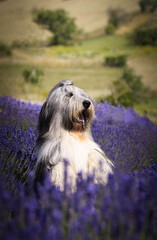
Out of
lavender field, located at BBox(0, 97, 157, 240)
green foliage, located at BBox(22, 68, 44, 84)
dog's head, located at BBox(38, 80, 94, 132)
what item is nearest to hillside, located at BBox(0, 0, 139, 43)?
green foliage, located at BBox(22, 68, 44, 84)

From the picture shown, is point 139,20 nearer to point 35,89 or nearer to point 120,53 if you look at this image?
point 120,53

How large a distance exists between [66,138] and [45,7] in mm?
5566

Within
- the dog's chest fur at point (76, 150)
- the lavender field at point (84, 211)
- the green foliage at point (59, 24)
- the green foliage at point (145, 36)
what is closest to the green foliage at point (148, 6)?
the green foliage at point (145, 36)

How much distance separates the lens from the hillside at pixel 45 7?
21.6ft

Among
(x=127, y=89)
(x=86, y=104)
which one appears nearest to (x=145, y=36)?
(x=127, y=89)

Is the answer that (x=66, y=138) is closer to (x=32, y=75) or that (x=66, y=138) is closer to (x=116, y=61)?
(x=32, y=75)

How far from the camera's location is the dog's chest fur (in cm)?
233

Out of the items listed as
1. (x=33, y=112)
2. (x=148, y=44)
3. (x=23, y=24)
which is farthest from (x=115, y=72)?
(x=33, y=112)

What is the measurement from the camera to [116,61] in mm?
7527

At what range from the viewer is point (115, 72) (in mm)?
7441

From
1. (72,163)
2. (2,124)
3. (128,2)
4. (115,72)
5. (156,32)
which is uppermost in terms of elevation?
(128,2)

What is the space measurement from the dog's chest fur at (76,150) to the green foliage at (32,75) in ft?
15.0

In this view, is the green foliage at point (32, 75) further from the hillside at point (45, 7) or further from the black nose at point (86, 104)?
the black nose at point (86, 104)

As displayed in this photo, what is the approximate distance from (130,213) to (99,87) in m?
6.20
